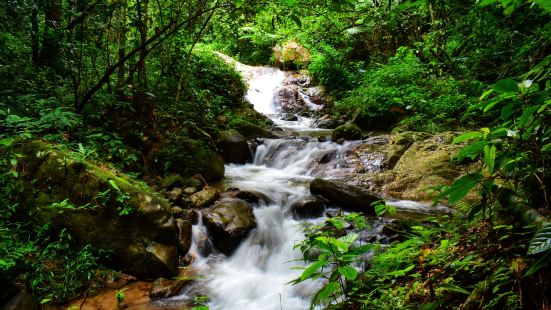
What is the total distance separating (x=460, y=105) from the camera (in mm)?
7738

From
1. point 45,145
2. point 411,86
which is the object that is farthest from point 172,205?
point 411,86

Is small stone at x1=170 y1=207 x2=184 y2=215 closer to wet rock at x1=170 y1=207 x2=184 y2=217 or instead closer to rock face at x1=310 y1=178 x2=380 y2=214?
wet rock at x1=170 y1=207 x2=184 y2=217

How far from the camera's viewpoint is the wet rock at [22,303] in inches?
114

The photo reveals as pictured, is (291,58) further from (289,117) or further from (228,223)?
(228,223)

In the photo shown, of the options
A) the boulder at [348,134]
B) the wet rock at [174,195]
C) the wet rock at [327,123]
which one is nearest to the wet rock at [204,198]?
the wet rock at [174,195]

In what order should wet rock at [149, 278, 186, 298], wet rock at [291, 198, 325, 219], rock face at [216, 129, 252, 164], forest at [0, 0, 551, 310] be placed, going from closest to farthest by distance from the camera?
forest at [0, 0, 551, 310], wet rock at [149, 278, 186, 298], wet rock at [291, 198, 325, 219], rock face at [216, 129, 252, 164]

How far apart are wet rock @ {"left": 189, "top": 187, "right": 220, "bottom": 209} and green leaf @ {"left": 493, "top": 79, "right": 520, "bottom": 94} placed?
5.03 meters

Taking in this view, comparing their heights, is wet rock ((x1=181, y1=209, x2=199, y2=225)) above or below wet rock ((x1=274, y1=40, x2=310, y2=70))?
below

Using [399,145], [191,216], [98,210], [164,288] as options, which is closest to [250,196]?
[191,216]

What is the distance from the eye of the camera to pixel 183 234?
482 centimetres

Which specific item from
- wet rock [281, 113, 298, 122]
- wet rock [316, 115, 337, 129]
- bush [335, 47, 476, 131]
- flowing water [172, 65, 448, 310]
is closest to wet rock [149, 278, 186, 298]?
flowing water [172, 65, 448, 310]

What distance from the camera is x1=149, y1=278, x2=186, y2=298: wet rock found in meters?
3.79

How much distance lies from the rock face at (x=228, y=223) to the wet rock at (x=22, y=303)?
236 cm

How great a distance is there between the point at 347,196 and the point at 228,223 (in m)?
2.12
